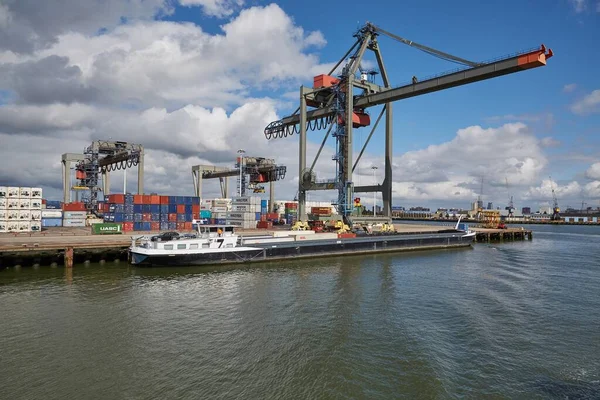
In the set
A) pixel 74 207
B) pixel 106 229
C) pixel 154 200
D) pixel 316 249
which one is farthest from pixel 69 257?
pixel 74 207

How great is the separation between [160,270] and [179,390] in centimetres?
2235

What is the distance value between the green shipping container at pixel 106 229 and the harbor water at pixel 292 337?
57.3ft

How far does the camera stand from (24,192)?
4588 cm

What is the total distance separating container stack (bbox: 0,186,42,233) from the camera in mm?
45094

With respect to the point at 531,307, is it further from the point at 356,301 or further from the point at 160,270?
the point at 160,270

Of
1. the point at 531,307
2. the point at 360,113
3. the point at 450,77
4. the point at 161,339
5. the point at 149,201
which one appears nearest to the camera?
the point at 161,339

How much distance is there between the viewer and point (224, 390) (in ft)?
39.8

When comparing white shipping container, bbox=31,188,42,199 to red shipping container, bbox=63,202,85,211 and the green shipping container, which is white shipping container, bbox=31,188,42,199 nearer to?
→ the green shipping container

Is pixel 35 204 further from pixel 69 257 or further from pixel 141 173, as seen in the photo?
pixel 141 173

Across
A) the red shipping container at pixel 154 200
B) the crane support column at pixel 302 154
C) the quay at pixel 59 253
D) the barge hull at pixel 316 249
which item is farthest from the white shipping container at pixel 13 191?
the crane support column at pixel 302 154

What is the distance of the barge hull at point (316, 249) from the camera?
34.0 meters

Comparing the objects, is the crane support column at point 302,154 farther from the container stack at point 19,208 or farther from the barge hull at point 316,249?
the container stack at point 19,208

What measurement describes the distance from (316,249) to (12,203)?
3910 cm

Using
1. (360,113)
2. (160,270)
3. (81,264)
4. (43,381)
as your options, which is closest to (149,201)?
(81,264)
